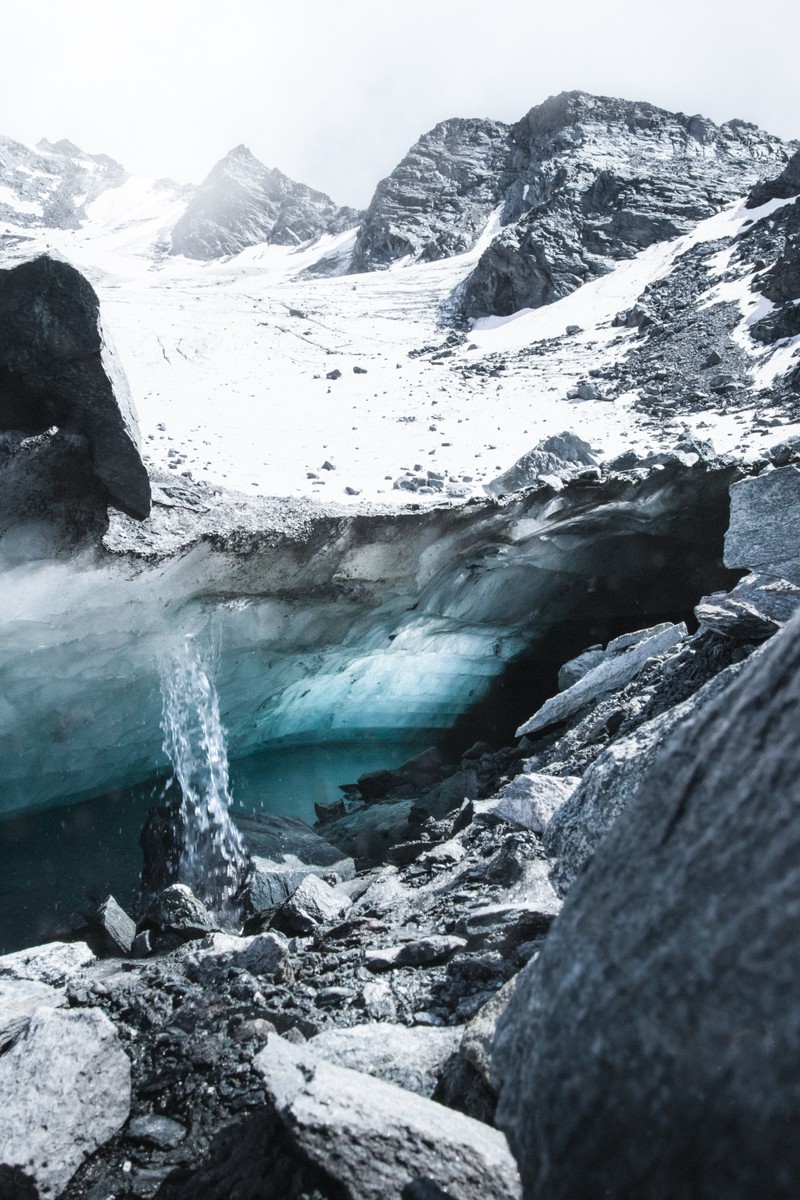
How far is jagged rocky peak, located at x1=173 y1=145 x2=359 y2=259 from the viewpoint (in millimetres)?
56312

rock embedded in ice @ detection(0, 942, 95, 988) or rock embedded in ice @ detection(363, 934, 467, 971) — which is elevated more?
rock embedded in ice @ detection(363, 934, 467, 971)

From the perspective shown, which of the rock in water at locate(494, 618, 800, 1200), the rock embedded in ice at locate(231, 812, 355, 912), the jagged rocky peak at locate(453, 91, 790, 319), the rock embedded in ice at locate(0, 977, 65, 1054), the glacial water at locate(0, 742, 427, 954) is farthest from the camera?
the jagged rocky peak at locate(453, 91, 790, 319)

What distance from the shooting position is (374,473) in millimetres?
8836

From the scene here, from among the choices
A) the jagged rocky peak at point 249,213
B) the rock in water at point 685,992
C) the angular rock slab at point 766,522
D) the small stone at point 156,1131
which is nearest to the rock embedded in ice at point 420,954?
the small stone at point 156,1131

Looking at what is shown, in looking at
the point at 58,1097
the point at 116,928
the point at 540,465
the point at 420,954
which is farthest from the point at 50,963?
the point at 540,465

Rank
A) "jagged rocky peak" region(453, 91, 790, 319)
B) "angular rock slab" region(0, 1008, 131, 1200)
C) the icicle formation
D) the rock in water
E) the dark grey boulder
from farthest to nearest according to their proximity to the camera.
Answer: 1. "jagged rocky peak" region(453, 91, 790, 319)
2. the dark grey boulder
3. the icicle formation
4. "angular rock slab" region(0, 1008, 131, 1200)
5. the rock in water

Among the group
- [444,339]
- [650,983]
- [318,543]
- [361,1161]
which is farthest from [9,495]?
[444,339]

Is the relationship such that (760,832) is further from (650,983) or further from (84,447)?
(84,447)

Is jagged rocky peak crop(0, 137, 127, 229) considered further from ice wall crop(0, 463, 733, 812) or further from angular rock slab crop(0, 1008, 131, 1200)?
angular rock slab crop(0, 1008, 131, 1200)

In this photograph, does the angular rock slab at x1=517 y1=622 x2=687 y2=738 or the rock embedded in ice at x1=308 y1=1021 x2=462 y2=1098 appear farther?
the angular rock slab at x1=517 y1=622 x2=687 y2=738

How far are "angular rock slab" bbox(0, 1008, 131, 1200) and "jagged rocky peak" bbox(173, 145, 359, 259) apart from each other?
201 ft

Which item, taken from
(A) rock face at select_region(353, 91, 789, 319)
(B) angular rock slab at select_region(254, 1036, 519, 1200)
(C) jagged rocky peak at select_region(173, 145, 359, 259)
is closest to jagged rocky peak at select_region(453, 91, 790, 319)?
(A) rock face at select_region(353, 91, 789, 319)

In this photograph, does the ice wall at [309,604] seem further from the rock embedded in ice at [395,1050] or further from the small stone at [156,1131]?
the rock embedded in ice at [395,1050]

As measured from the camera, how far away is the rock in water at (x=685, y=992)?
36.7 inches
